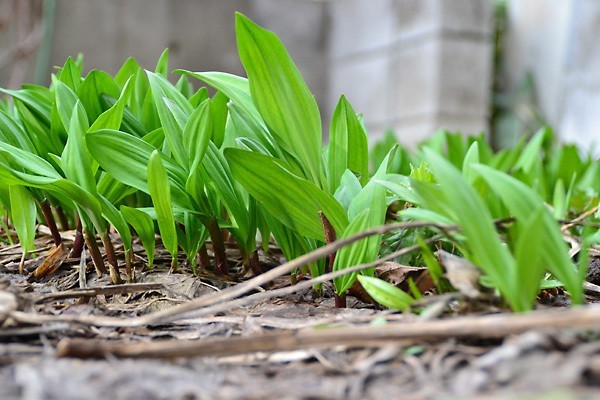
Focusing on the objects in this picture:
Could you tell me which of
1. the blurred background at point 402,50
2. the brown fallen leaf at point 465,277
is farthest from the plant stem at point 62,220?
the blurred background at point 402,50

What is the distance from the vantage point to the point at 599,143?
318 centimetres

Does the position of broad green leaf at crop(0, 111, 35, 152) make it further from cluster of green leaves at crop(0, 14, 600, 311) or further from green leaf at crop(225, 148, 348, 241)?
green leaf at crop(225, 148, 348, 241)

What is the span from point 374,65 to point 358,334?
393 centimetres

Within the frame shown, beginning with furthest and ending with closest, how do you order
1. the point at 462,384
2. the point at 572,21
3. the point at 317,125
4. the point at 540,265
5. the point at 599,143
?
the point at 572,21 < the point at 599,143 < the point at 317,125 < the point at 540,265 < the point at 462,384

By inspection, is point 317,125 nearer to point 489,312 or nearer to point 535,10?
point 489,312

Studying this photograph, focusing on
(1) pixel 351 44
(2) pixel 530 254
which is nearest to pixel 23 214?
(2) pixel 530 254

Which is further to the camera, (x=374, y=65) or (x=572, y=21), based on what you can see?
(x=374, y=65)

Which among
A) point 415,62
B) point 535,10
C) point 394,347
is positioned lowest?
point 394,347

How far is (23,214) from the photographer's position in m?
0.77

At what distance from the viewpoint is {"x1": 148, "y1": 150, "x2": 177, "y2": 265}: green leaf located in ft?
2.08

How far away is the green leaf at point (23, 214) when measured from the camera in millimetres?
763

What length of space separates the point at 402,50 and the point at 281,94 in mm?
3446

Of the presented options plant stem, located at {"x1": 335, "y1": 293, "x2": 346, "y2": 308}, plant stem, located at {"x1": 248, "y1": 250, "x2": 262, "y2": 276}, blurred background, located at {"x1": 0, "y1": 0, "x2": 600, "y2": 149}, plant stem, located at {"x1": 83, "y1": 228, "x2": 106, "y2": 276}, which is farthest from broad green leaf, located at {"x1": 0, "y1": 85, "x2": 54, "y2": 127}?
blurred background, located at {"x1": 0, "y1": 0, "x2": 600, "y2": 149}

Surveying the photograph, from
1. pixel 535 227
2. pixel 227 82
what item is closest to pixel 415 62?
pixel 227 82
